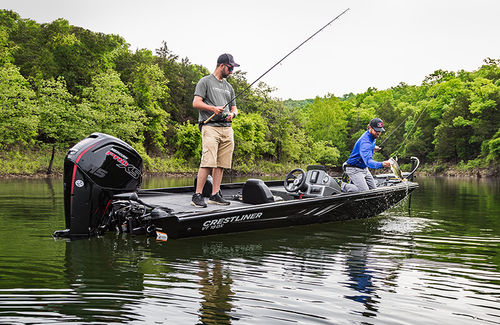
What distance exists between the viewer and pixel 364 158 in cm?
823

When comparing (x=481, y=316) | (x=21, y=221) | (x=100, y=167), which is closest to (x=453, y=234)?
(x=481, y=316)

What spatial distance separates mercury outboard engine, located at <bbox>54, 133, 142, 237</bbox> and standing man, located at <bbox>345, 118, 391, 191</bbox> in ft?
14.3

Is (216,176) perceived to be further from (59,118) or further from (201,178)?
(59,118)

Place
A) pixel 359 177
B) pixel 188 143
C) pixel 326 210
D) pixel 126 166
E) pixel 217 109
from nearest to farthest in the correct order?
pixel 126 166, pixel 217 109, pixel 326 210, pixel 359 177, pixel 188 143

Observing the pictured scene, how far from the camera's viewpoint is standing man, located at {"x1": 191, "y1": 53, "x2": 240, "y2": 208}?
646 centimetres

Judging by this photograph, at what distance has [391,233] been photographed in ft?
24.0

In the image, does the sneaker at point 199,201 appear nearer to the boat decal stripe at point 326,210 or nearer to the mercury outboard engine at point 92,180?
the mercury outboard engine at point 92,180

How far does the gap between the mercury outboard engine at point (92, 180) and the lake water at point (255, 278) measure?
30 cm

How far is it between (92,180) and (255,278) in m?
2.53

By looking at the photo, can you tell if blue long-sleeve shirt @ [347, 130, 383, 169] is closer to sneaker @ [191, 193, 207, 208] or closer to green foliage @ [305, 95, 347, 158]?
sneaker @ [191, 193, 207, 208]

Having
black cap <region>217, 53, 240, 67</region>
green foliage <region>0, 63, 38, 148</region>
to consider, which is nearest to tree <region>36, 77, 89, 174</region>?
green foliage <region>0, 63, 38, 148</region>

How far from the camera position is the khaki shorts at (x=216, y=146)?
6441 mm

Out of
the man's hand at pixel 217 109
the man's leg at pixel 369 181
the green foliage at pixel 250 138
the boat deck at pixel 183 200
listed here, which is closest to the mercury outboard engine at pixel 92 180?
the boat deck at pixel 183 200

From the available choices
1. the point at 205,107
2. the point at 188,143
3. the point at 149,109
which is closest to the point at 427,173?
the point at 188,143
